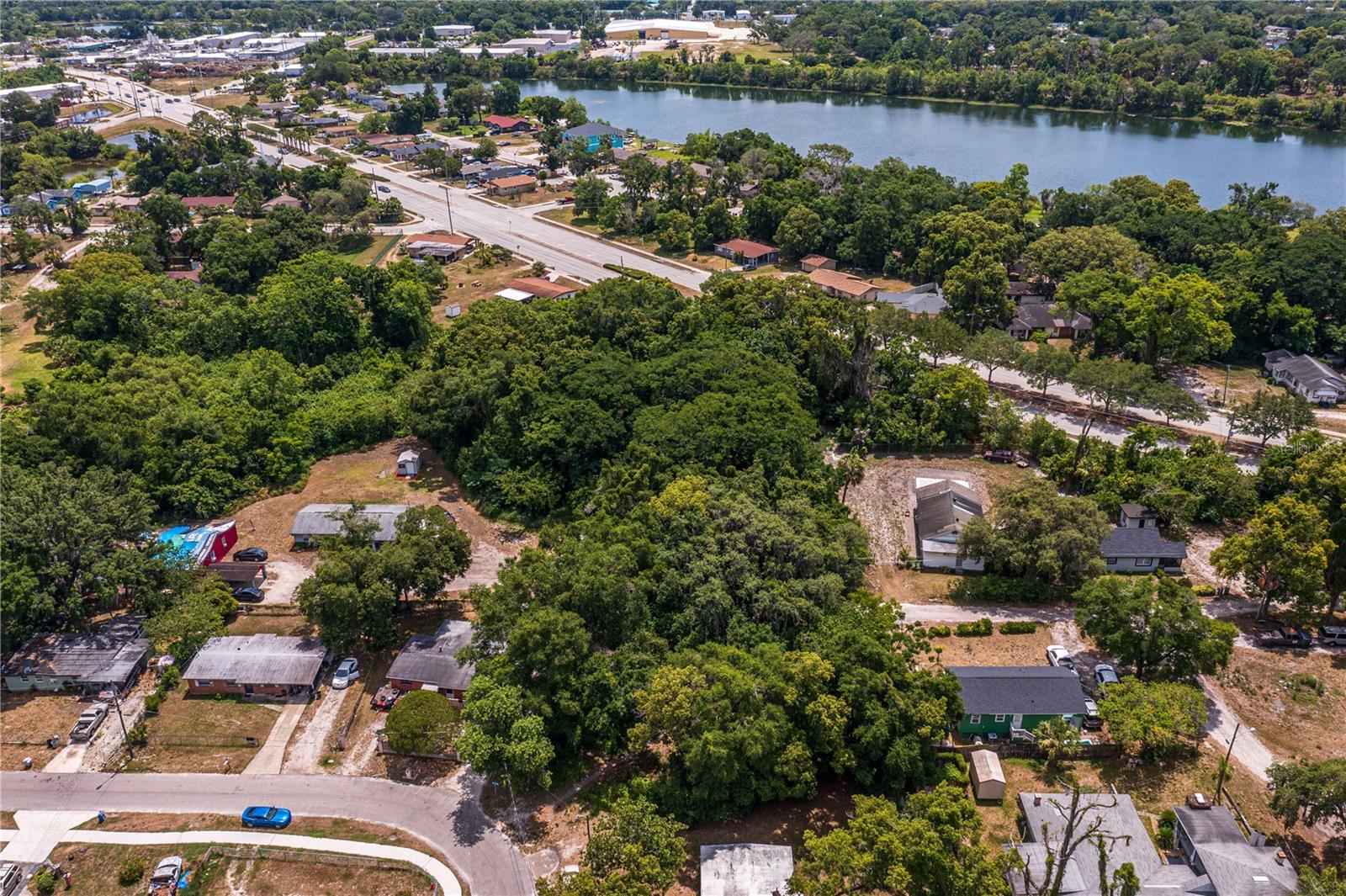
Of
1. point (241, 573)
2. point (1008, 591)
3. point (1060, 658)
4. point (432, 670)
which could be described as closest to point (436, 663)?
point (432, 670)

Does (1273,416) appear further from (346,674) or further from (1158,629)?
(346,674)

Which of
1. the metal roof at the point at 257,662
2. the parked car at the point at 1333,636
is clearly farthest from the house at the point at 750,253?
the metal roof at the point at 257,662

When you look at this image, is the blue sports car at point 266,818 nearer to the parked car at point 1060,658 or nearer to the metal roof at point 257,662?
the metal roof at point 257,662

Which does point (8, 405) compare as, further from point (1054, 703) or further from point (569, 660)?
point (1054, 703)

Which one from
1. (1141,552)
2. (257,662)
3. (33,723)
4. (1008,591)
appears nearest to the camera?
(33,723)

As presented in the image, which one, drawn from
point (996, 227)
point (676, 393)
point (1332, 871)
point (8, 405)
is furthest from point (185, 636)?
point (996, 227)

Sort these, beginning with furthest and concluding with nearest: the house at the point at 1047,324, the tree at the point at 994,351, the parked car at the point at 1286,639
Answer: the house at the point at 1047,324, the tree at the point at 994,351, the parked car at the point at 1286,639
